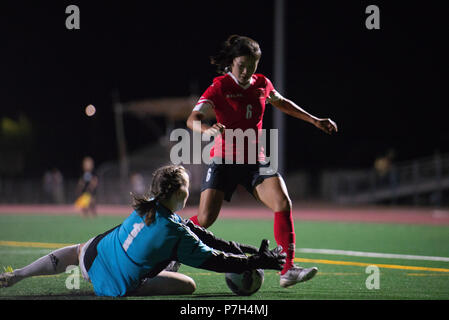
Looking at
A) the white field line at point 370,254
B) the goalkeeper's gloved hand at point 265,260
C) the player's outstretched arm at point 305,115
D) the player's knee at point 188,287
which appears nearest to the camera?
the goalkeeper's gloved hand at point 265,260

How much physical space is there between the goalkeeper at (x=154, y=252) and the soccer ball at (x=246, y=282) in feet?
1.06

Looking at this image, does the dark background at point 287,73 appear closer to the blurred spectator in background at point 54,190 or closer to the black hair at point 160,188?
the blurred spectator in background at point 54,190

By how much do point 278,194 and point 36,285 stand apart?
2.50 m

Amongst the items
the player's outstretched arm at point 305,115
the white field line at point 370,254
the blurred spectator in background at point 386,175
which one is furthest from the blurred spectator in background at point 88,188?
the blurred spectator in background at point 386,175

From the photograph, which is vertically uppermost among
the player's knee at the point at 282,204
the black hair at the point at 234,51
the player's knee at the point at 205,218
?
the black hair at the point at 234,51

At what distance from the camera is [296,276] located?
228 inches

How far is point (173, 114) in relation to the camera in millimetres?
30578

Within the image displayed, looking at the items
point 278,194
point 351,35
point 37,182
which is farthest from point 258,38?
point 278,194

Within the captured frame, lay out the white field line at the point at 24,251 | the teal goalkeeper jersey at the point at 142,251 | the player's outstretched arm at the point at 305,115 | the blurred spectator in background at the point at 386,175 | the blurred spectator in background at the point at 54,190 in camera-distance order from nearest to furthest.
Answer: the teal goalkeeper jersey at the point at 142,251 < the player's outstretched arm at the point at 305,115 < the white field line at the point at 24,251 < the blurred spectator in background at the point at 386,175 < the blurred spectator in background at the point at 54,190

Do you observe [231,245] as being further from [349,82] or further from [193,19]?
[193,19]

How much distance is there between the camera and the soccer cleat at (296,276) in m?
5.76

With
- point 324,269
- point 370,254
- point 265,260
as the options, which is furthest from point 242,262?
point 370,254

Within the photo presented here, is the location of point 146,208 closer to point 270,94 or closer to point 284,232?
point 284,232

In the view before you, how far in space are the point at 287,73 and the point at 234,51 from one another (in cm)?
3701
